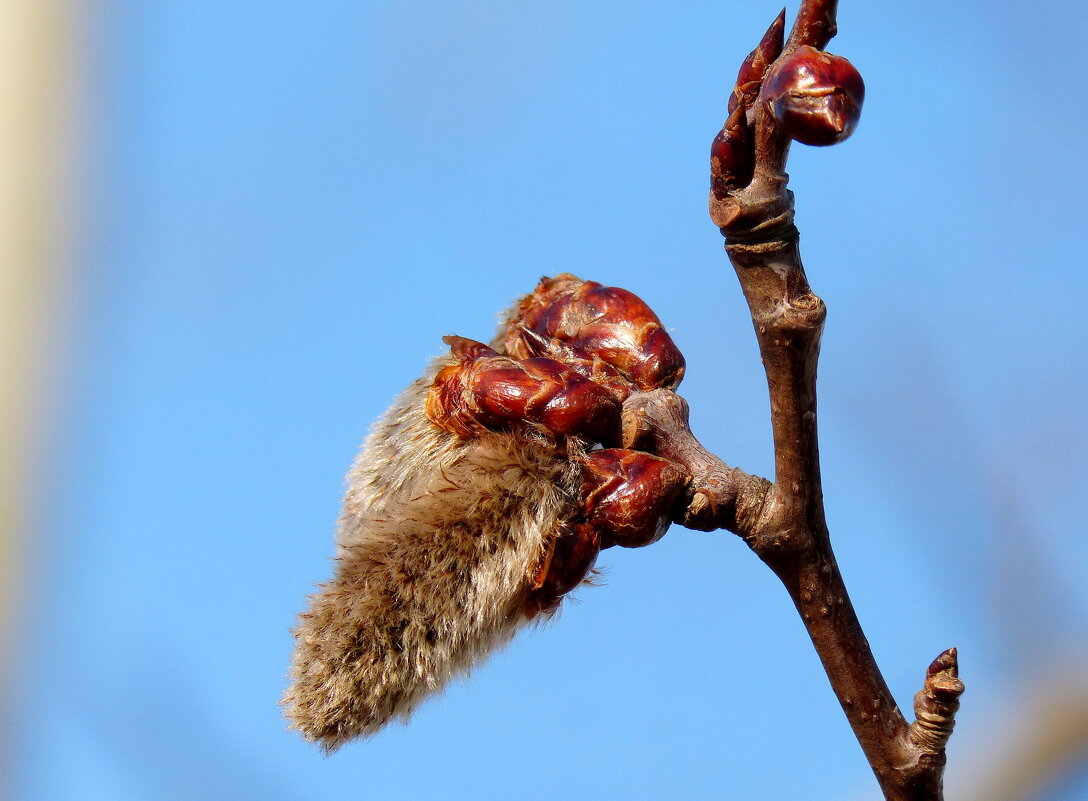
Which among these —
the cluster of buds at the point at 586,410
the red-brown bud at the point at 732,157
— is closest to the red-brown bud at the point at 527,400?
the cluster of buds at the point at 586,410

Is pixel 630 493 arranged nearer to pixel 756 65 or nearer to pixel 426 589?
pixel 426 589

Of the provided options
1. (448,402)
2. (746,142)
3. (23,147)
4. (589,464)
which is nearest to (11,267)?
(23,147)

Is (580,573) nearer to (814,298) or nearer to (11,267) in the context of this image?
(814,298)

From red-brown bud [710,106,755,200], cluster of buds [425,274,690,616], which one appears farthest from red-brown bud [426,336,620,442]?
red-brown bud [710,106,755,200]

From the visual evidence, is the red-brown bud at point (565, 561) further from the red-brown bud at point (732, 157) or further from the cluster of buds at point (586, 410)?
the red-brown bud at point (732, 157)

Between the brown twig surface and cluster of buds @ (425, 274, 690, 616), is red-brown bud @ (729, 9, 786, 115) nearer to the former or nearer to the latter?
the brown twig surface

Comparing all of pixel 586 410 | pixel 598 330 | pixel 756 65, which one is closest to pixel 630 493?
pixel 586 410

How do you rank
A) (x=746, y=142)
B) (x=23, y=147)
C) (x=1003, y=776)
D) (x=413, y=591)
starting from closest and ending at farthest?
1. (x=746, y=142)
2. (x=413, y=591)
3. (x=23, y=147)
4. (x=1003, y=776)
